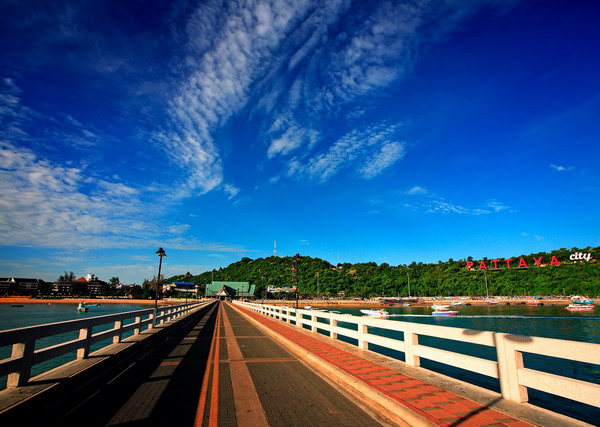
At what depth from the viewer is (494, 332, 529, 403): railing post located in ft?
16.1

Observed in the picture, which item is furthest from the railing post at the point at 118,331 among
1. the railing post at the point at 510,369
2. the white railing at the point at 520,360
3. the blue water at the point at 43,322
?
the railing post at the point at 510,369

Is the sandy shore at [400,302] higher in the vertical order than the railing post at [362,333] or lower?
lower

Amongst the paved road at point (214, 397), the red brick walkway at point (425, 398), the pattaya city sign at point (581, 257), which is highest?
the pattaya city sign at point (581, 257)

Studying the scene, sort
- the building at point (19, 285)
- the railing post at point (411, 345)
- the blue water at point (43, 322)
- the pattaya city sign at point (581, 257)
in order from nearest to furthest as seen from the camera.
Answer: the railing post at point (411, 345) → the blue water at point (43, 322) → the pattaya city sign at point (581, 257) → the building at point (19, 285)

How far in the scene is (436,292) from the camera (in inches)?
6265

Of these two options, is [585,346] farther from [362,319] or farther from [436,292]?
[436,292]

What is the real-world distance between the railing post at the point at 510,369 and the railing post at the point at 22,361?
8024 mm

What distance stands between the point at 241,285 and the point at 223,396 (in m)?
152

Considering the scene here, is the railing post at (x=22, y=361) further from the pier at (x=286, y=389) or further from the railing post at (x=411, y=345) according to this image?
the railing post at (x=411, y=345)

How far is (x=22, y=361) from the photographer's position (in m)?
5.75

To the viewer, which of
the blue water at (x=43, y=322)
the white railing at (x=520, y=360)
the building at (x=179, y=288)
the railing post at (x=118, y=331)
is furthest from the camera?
the building at (x=179, y=288)

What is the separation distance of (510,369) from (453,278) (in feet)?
568

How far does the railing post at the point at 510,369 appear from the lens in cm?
491

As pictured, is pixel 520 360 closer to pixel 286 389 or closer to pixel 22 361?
pixel 286 389
